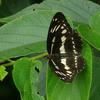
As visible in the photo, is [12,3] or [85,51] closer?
[85,51]

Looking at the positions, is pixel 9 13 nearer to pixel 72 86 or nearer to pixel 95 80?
pixel 95 80

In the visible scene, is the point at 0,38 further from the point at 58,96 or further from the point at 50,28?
the point at 58,96

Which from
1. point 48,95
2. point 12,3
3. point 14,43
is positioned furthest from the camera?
point 12,3

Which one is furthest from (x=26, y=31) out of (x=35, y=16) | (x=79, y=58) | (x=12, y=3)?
Answer: (x=12, y=3)

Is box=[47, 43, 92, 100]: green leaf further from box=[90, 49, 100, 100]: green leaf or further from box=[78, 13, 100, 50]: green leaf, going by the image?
box=[90, 49, 100, 100]: green leaf

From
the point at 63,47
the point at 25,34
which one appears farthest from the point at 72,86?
the point at 25,34

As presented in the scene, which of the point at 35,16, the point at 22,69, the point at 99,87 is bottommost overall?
the point at 99,87

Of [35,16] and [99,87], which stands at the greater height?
[35,16]
